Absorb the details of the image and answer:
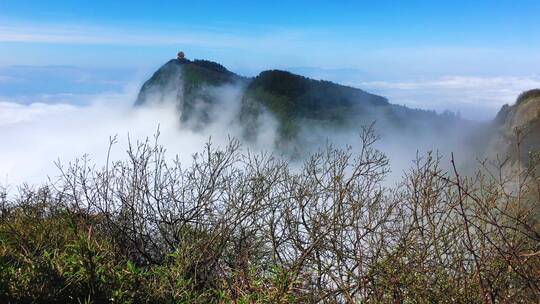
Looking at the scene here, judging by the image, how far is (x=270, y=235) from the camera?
759 cm

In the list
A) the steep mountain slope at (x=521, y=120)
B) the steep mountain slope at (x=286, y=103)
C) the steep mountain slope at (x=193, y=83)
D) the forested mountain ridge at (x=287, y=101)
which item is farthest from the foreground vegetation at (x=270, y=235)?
the steep mountain slope at (x=193, y=83)

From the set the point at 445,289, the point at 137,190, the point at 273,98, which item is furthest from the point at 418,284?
the point at 273,98

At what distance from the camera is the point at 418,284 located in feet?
15.8

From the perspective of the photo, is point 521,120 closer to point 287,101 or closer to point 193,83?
point 287,101

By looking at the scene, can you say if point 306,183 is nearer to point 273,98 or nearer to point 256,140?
point 256,140

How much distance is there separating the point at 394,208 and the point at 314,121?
241 feet

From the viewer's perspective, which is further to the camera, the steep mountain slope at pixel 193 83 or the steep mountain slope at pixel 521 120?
the steep mountain slope at pixel 193 83

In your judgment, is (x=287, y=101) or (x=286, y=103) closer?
(x=286, y=103)

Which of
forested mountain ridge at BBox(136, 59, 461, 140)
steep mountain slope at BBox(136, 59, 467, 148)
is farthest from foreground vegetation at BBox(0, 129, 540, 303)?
forested mountain ridge at BBox(136, 59, 461, 140)

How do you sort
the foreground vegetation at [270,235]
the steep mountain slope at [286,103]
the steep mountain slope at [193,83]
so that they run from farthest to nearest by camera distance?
the steep mountain slope at [193,83], the steep mountain slope at [286,103], the foreground vegetation at [270,235]

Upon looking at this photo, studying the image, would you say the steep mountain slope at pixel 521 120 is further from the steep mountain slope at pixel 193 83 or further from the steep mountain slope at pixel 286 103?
the steep mountain slope at pixel 193 83

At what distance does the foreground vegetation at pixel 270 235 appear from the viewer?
434cm

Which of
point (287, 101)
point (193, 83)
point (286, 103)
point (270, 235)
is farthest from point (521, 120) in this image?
point (193, 83)

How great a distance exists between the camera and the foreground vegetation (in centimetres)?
434
